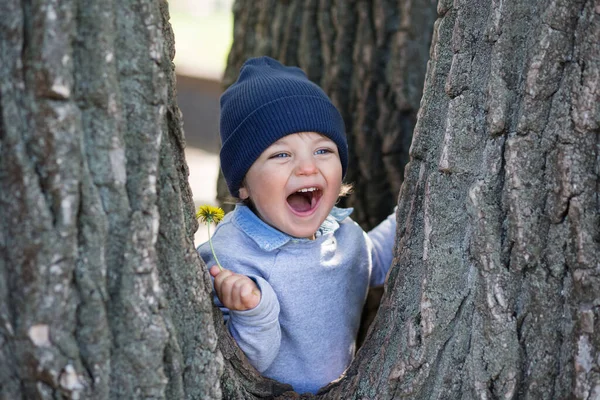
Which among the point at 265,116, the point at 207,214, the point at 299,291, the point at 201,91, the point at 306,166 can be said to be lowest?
the point at 201,91

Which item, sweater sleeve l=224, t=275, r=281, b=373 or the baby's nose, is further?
the baby's nose

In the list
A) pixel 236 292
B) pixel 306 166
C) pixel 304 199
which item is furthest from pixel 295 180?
pixel 236 292

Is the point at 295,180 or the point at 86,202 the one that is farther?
the point at 295,180

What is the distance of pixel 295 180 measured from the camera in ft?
7.39

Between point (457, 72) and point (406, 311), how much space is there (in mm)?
621

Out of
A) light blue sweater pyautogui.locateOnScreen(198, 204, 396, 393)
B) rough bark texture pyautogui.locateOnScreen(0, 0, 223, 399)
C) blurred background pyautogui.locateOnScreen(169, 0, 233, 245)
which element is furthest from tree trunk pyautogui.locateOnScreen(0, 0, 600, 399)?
blurred background pyautogui.locateOnScreen(169, 0, 233, 245)

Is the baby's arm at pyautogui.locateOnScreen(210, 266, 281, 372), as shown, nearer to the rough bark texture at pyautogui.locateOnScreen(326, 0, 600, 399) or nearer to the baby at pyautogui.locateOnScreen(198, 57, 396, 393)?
the baby at pyautogui.locateOnScreen(198, 57, 396, 393)

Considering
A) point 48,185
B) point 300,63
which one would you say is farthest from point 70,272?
point 300,63

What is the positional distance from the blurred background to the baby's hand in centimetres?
439

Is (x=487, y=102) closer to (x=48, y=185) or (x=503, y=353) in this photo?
(x=503, y=353)

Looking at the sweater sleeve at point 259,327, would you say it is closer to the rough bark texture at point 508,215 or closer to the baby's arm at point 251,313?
the baby's arm at point 251,313

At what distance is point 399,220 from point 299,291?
1.54ft

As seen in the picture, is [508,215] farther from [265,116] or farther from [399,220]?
[265,116]

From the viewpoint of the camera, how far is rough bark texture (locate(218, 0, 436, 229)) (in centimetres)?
327
